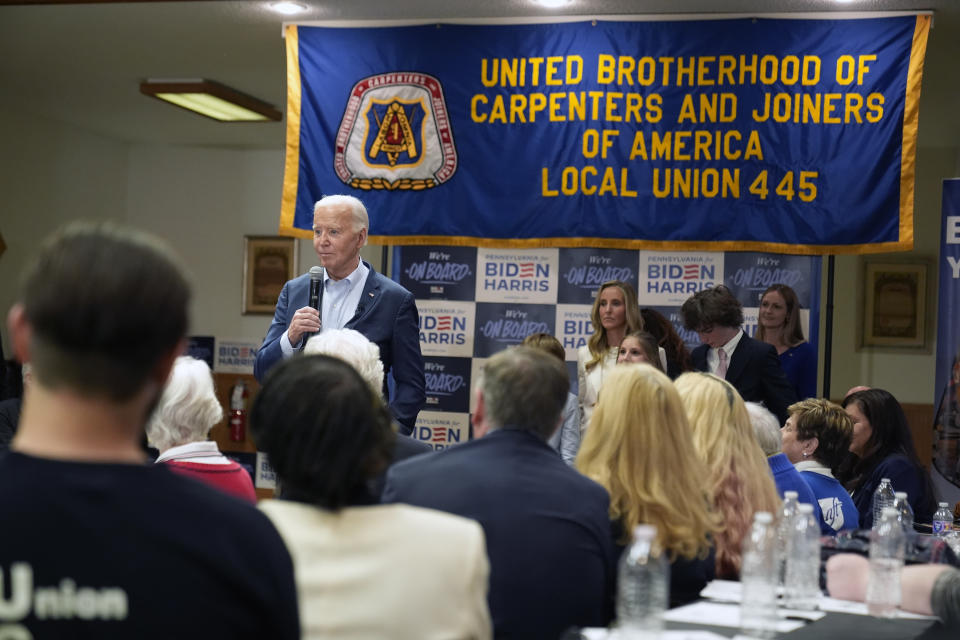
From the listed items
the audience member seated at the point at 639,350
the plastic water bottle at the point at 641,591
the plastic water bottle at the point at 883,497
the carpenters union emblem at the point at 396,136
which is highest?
the carpenters union emblem at the point at 396,136

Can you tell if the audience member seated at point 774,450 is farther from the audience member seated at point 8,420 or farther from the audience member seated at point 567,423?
the audience member seated at point 8,420

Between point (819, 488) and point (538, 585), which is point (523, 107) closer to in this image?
point (819, 488)

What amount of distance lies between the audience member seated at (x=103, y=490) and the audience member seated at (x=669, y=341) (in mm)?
4400

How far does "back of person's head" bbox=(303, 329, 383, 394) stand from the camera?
9.84 ft

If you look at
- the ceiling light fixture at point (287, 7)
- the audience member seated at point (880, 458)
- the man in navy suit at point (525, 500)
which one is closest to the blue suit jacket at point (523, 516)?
the man in navy suit at point (525, 500)

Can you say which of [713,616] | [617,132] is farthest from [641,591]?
[617,132]

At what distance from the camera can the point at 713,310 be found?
507 centimetres

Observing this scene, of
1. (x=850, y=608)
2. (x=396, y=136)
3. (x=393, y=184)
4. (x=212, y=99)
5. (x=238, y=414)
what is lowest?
(x=238, y=414)

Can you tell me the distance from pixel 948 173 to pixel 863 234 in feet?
14.4

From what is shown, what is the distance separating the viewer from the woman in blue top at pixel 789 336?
5473 mm

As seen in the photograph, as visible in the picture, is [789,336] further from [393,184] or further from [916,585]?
[916,585]

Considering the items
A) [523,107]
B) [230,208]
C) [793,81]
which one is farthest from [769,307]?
[230,208]

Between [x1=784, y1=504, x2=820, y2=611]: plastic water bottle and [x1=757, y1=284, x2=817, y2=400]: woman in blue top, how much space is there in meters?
3.13

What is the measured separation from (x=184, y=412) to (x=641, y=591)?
55.4 inches
